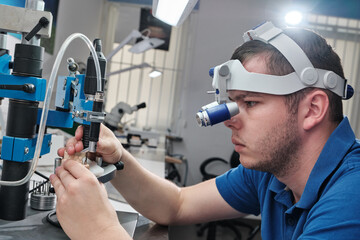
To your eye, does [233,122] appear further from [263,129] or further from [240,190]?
[240,190]

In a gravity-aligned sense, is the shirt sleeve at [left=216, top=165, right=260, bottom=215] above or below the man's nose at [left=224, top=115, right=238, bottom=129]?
below

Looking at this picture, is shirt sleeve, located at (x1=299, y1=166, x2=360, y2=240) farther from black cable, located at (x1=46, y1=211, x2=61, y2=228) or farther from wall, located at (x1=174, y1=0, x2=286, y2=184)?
wall, located at (x1=174, y1=0, x2=286, y2=184)

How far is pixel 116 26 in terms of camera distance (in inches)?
195

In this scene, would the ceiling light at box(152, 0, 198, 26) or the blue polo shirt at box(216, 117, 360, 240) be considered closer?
the blue polo shirt at box(216, 117, 360, 240)

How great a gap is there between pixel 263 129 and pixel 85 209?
51 centimetres

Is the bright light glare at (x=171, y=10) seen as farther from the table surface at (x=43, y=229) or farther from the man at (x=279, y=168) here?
the table surface at (x=43, y=229)

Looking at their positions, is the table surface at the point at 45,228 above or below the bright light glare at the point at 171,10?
below

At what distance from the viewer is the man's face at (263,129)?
92 centimetres

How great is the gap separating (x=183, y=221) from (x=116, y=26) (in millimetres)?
4210

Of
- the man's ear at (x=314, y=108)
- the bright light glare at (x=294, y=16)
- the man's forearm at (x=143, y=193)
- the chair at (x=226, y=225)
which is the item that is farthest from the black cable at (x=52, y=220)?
the bright light glare at (x=294, y=16)

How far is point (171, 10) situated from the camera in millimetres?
1284

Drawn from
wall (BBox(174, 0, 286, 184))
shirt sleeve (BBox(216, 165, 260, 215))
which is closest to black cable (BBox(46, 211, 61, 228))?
Answer: shirt sleeve (BBox(216, 165, 260, 215))

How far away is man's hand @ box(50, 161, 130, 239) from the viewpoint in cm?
73

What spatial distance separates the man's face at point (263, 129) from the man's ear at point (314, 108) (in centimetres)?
3
